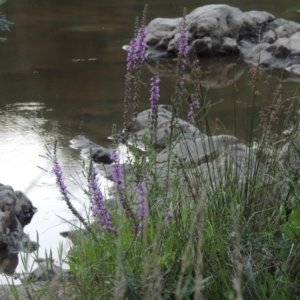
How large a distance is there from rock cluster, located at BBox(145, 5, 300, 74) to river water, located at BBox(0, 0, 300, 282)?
18.3 inches

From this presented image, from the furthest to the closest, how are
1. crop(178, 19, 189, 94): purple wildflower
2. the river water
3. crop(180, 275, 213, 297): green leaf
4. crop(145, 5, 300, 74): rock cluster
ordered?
crop(145, 5, 300, 74): rock cluster < the river water < crop(178, 19, 189, 94): purple wildflower < crop(180, 275, 213, 297): green leaf

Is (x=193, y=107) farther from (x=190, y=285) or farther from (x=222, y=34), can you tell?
(x=222, y=34)

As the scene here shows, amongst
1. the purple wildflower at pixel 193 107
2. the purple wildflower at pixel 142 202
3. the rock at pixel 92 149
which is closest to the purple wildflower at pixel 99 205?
the purple wildflower at pixel 142 202

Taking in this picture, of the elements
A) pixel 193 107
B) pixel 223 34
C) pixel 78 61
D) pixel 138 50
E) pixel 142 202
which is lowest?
pixel 78 61

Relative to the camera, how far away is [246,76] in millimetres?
10289

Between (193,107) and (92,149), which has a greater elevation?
(193,107)

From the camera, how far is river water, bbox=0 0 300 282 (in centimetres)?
616

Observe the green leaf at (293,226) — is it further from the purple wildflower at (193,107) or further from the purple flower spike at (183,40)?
the purple flower spike at (183,40)

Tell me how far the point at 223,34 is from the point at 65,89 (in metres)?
3.51

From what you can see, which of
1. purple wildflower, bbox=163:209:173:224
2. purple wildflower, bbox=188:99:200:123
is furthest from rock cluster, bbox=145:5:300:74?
purple wildflower, bbox=163:209:173:224

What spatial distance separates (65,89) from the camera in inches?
377

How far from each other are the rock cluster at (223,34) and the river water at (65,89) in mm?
466

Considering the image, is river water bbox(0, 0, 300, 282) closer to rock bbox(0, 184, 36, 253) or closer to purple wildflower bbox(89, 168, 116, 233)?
rock bbox(0, 184, 36, 253)

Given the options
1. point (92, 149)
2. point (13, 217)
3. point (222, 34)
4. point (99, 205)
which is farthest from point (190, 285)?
point (222, 34)
